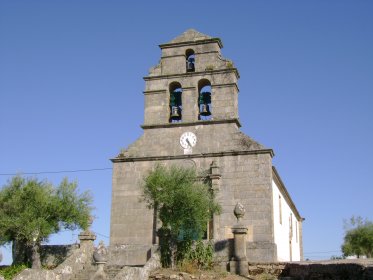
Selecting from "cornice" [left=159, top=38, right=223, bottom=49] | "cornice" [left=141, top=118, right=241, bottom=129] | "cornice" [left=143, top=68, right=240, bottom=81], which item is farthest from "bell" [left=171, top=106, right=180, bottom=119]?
"cornice" [left=159, top=38, right=223, bottom=49]

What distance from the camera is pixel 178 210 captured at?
20938mm

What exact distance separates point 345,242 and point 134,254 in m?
27.4

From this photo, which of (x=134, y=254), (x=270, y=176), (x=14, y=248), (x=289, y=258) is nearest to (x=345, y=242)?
(x=289, y=258)

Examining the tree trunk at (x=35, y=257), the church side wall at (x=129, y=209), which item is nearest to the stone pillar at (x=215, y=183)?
the church side wall at (x=129, y=209)

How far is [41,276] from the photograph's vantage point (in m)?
17.9

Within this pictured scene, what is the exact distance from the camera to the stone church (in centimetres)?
2381

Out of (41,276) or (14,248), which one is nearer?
(41,276)

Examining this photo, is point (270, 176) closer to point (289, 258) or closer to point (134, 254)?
point (134, 254)

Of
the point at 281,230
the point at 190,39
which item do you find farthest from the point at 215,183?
the point at 190,39

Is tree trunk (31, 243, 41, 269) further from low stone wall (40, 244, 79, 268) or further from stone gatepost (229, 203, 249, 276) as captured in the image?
stone gatepost (229, 203, 249, 276)

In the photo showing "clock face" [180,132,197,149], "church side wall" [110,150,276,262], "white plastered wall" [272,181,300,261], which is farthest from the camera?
"white plastered wall" [272,181,300,261]

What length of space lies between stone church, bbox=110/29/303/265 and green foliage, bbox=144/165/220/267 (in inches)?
85.9

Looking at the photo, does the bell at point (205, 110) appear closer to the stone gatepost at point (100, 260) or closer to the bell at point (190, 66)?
the bell at point (190, 66)

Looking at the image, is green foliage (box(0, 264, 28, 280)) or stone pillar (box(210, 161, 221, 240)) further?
stone pillar (box(210, 161, 221, 240))
